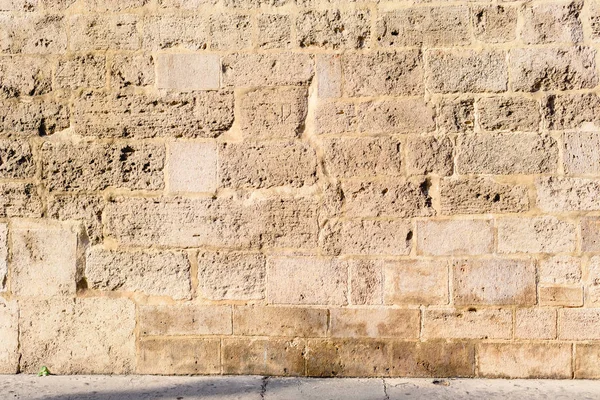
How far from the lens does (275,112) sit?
375 centimetres

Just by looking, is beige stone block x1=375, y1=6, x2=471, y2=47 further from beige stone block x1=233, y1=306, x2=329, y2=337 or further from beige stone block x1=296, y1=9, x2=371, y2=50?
beige stone block x1=233, y1=306, x2=329, y2=337

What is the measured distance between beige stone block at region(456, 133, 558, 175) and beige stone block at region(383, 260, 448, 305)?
0.63 m

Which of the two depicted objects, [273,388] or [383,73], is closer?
[273,388]

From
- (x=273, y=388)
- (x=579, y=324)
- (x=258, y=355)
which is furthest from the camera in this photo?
(x=258, y=355)

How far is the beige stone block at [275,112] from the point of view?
3752 millimetres

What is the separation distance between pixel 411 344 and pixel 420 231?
2.30ft

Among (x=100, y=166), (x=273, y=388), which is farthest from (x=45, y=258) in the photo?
(x=273, y=388)

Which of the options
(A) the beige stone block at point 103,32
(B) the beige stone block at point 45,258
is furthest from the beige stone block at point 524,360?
(A) the beige stone block at point 103,32

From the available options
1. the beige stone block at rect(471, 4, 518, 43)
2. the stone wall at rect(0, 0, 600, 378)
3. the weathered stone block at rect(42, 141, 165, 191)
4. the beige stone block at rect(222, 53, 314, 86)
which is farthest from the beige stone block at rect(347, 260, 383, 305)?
the beige stone block at rect(471, 4, 518, 43)

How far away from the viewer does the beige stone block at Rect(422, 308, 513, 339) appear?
366cm

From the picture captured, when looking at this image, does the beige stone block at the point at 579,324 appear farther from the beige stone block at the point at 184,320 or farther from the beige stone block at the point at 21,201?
the beige stone block at the point at 21,201

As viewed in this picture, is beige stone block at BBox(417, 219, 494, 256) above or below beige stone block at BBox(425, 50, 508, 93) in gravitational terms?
below

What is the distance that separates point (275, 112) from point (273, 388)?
1678mm

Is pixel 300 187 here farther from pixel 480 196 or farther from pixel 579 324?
pixel 579 324
